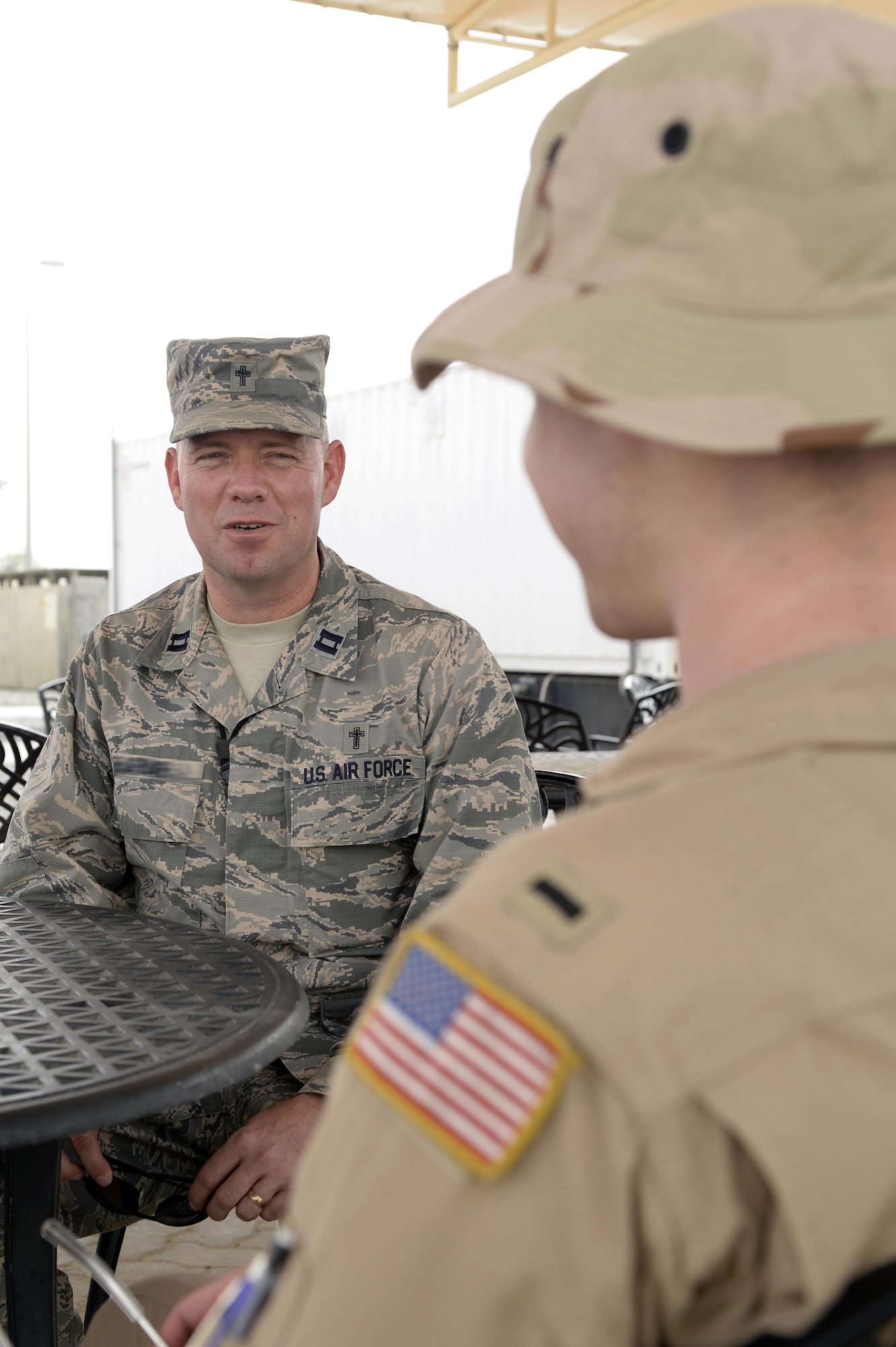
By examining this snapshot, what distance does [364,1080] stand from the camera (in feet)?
1.73

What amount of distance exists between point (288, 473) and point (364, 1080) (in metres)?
1.88

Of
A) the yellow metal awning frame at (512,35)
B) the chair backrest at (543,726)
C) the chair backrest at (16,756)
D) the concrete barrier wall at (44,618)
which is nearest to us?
the chair backrest at (16,756)

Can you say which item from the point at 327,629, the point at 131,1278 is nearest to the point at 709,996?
the point at 327,629

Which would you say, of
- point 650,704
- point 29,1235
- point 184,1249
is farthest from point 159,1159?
point 650,704

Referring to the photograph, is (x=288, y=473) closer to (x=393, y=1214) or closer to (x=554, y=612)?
(x=393, y=1214)

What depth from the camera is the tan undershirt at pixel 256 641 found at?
228cm

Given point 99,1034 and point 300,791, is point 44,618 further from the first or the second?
point 99,1034

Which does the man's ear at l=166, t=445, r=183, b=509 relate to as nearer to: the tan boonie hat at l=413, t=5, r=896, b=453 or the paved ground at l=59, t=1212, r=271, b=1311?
the paved ground at l=59, t=1212, r=271, b=1311

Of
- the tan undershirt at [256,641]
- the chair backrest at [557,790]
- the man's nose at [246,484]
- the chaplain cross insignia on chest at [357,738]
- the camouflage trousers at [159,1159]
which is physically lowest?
the camouflage trousers at [159,1159]

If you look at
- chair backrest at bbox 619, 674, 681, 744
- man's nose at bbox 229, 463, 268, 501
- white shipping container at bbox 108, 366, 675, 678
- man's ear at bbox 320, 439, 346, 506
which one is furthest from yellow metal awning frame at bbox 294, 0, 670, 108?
man's nose at bbox 229, 463, 268, 501

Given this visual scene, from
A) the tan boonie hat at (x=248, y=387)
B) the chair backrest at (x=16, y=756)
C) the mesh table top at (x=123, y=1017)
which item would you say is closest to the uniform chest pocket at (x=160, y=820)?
the mesh table top at (x=123, y=1017)

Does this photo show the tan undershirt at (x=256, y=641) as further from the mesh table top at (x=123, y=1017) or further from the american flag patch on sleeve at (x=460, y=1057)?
the american flag patch on sleeve at (x=460, y=1057)

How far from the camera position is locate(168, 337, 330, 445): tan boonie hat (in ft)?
7.34

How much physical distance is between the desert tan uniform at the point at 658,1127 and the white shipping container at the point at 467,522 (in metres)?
7.52
